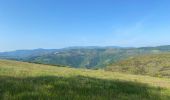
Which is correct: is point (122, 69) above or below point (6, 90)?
below

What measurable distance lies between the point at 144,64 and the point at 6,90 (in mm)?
118364

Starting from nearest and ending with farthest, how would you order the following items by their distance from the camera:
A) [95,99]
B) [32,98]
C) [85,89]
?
[32,98]
[95,99]
[85,89]

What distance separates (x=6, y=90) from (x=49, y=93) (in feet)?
4.60

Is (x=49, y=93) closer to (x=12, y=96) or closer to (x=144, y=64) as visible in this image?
(x=12, y=96)

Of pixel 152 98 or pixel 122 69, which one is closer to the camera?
pixel 152 98

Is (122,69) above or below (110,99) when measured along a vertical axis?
below

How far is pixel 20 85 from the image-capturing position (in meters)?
10.7

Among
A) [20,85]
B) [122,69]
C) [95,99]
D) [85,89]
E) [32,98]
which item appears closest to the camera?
[32,98]

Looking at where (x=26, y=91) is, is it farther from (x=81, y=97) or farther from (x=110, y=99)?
(x=110, y=99)

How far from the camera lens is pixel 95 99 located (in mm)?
9281

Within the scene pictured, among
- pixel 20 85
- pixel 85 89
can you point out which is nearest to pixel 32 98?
pixel 20 85

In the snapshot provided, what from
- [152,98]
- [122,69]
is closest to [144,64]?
[122,69]

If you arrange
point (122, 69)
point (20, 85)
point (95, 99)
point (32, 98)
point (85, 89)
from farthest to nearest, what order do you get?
point (122, 69)
point (85, 89)
point (20, 85)
point (95, 99)
point (32, 98)

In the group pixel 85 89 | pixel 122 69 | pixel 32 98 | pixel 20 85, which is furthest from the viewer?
pixel 122 69
